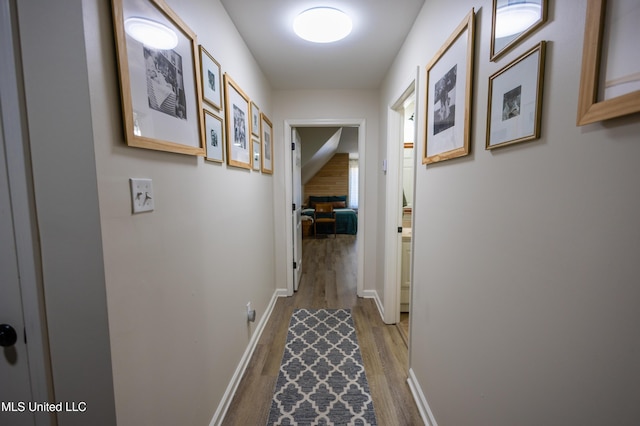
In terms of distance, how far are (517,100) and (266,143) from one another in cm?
217

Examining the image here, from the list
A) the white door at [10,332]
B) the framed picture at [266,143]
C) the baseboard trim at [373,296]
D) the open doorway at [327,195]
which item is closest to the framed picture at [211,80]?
the white door at [10,332]

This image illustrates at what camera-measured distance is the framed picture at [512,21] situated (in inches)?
26.9

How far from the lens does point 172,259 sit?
1.04 meters

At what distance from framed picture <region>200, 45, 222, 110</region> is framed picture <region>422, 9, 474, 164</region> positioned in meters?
1.15

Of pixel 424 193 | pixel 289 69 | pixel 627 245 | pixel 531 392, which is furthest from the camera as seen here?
pixel 289 69

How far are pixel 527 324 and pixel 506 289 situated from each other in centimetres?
11

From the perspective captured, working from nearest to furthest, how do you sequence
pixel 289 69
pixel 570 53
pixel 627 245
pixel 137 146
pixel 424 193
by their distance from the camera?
pixel 627 245 → pixel 570 53 → pixel 137 146 → pixel 424 193 → pixel 289 69

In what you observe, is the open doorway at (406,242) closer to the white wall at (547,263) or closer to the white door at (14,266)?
the white wall at (547,263)

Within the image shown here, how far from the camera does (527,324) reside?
73 cm

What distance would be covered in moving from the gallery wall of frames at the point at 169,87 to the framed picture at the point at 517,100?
1.12m

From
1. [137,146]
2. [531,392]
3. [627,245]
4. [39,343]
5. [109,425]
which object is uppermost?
[137,146]

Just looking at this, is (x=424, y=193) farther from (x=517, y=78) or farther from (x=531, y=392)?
(x=531, y=392)

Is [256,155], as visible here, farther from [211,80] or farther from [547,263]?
[547,263]

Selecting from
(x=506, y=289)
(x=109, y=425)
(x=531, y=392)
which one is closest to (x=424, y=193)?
(x=506, y=289)
